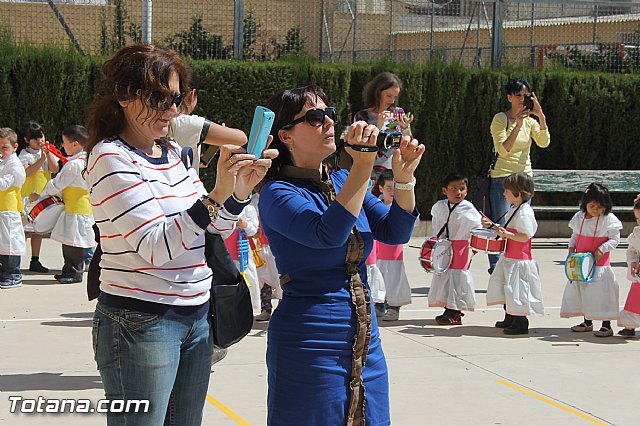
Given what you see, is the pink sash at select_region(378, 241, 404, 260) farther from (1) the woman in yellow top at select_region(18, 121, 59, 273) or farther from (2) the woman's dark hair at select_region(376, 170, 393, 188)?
(1) the woman in yellow top at select_region(18, 121, 59, 273)


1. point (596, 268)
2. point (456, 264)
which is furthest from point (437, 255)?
point (596, 268)

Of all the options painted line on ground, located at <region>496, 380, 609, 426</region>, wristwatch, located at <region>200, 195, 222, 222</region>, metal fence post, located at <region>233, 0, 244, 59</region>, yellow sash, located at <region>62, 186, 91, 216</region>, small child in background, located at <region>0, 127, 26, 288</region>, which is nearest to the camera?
wristwatch, located at <region>200, 195, 222, 222</region>

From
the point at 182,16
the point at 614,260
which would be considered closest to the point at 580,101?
the point at 614,260

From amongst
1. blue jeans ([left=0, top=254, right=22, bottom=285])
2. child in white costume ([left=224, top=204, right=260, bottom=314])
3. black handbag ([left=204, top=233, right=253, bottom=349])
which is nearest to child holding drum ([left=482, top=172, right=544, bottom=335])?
child in white costume ([left=224, top=204, right=260, bottom=314])

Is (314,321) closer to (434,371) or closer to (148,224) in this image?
(148,224)

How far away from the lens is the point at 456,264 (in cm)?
870

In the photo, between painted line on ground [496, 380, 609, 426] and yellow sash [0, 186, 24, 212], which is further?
yellow sash [0, 186, 24, 212]

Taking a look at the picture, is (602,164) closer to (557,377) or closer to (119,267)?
(557,377)

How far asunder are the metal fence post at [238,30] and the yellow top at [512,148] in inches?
225

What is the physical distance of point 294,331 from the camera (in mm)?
3500

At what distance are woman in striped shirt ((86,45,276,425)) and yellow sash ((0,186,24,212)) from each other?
7513mm

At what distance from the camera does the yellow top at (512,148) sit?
10992 millimetres

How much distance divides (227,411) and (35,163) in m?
6.29

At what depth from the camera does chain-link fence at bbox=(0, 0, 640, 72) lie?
50.0ft
